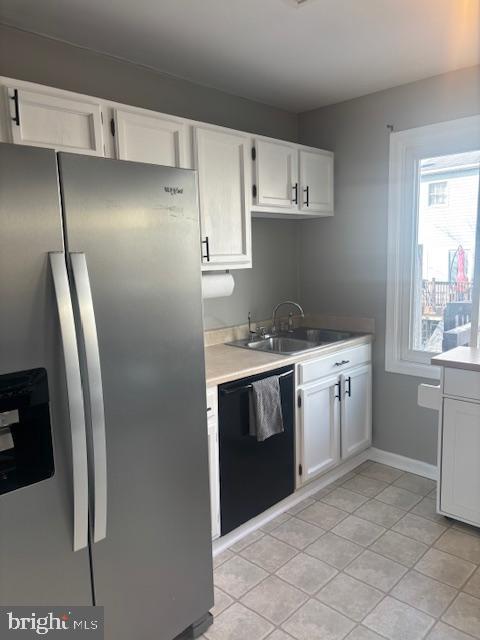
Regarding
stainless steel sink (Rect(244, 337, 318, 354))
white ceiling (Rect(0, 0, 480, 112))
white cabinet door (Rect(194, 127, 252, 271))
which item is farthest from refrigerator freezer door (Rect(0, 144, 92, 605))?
stainless steel sink (Rect(244, 337, 318, 354))

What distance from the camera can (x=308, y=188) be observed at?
309 cm

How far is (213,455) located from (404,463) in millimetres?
1659

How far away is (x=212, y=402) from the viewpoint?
218 cm

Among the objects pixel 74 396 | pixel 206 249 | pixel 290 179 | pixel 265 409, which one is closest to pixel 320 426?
pixel 265 409

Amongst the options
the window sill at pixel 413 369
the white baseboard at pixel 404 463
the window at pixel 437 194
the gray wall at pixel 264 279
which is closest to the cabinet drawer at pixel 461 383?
the window sill at pixel 413 369

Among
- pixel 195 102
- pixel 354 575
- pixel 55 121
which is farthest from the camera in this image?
pixel 195 102

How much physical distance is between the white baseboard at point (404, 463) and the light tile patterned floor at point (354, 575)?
0.69 ft

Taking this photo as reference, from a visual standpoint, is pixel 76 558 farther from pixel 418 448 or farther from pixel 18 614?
pixel 418 448

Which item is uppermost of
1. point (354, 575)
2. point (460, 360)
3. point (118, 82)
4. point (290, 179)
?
point (118, 82)

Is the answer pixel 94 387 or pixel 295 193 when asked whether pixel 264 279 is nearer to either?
pixel 295 193

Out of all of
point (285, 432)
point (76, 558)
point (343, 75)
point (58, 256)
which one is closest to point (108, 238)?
point (58, 256)

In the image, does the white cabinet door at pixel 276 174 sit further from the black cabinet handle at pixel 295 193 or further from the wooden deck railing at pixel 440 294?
the wooden deck railing at pixel 440 294

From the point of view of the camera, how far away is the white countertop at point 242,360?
89.0 inches

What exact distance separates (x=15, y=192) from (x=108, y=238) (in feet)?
0.94
